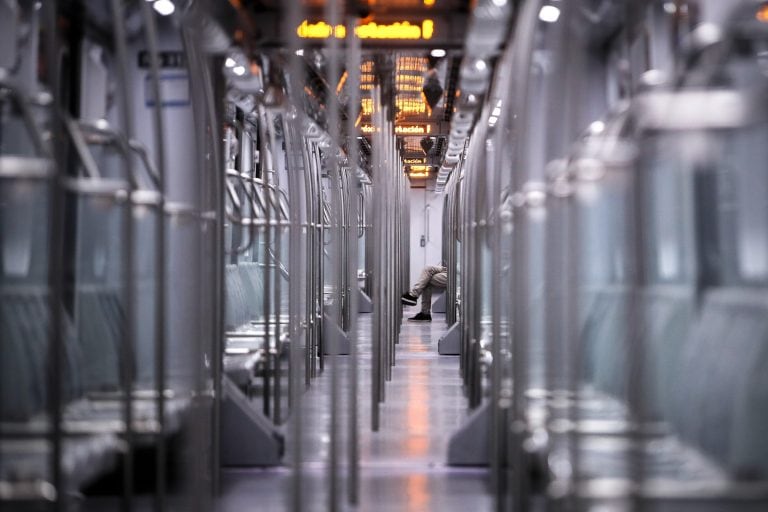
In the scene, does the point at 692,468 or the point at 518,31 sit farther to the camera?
the point at 518,31

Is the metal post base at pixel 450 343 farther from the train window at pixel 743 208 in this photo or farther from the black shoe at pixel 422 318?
the train window at pixel 743 208

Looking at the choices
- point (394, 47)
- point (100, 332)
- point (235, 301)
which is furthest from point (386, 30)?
point (235, 301)

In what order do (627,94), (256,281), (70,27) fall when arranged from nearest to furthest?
(627,94), (70,27), (256,281)

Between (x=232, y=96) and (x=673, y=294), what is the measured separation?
3078 mm

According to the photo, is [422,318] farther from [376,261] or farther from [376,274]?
[376,274]

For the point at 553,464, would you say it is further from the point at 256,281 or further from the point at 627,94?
the point at 256,281

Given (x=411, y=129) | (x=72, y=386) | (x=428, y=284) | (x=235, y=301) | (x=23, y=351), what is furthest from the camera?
(x=428, y=284)

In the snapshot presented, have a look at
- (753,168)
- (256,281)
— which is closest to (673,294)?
(753,168)

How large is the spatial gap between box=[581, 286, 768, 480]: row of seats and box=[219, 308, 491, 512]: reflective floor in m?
1.46

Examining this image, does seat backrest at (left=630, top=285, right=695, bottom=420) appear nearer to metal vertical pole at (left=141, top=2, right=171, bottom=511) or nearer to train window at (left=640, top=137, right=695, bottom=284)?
train window at (left=640, top=137, right=695, bottom=284)

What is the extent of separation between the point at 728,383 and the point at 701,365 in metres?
0.15

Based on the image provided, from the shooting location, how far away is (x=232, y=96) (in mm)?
5012

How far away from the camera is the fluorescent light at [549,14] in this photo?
2953mm

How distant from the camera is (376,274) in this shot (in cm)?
525
